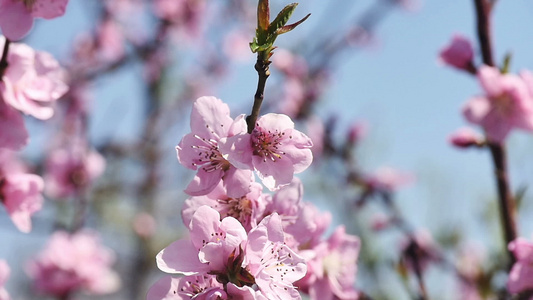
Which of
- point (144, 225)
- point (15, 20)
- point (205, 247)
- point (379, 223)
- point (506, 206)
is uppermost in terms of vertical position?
point (15, 20)

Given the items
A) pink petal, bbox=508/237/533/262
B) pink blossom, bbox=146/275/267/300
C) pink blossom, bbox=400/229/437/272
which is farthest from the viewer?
pink blossom, bbox=400/229/437/272

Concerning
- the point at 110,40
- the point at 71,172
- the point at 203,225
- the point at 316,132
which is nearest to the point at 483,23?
the point at 203,225

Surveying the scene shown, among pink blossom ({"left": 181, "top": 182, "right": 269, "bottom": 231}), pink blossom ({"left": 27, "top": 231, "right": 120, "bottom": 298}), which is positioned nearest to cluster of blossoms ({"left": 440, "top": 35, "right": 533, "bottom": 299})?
pink blossom ({"left": 181, "top": 182, "right": 269, "bottom": 231})

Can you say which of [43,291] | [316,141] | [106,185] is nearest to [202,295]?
[43,291]

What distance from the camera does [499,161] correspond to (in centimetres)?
165

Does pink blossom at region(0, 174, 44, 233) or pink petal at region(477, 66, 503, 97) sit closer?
pink blossom at region(0, 174, 44, 233)

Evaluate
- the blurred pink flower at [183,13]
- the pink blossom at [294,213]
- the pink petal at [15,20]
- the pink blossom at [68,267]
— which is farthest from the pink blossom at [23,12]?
the blurred pink flower at [183,13]

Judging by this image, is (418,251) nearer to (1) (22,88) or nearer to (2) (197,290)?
(2) (197,290)

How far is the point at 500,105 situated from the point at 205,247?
135 centimetres

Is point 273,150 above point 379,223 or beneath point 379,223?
above

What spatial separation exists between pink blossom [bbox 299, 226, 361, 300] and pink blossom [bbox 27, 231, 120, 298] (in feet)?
5.98

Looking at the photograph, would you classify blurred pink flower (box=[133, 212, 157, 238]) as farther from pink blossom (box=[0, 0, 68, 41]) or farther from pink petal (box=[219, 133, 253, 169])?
pink petal (box=[219, 133, 253, 169])

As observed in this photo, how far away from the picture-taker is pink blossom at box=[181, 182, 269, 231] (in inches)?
36.4

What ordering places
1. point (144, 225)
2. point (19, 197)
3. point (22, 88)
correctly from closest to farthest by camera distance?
point (22, 88), point (19, 197), point (144, 225)
